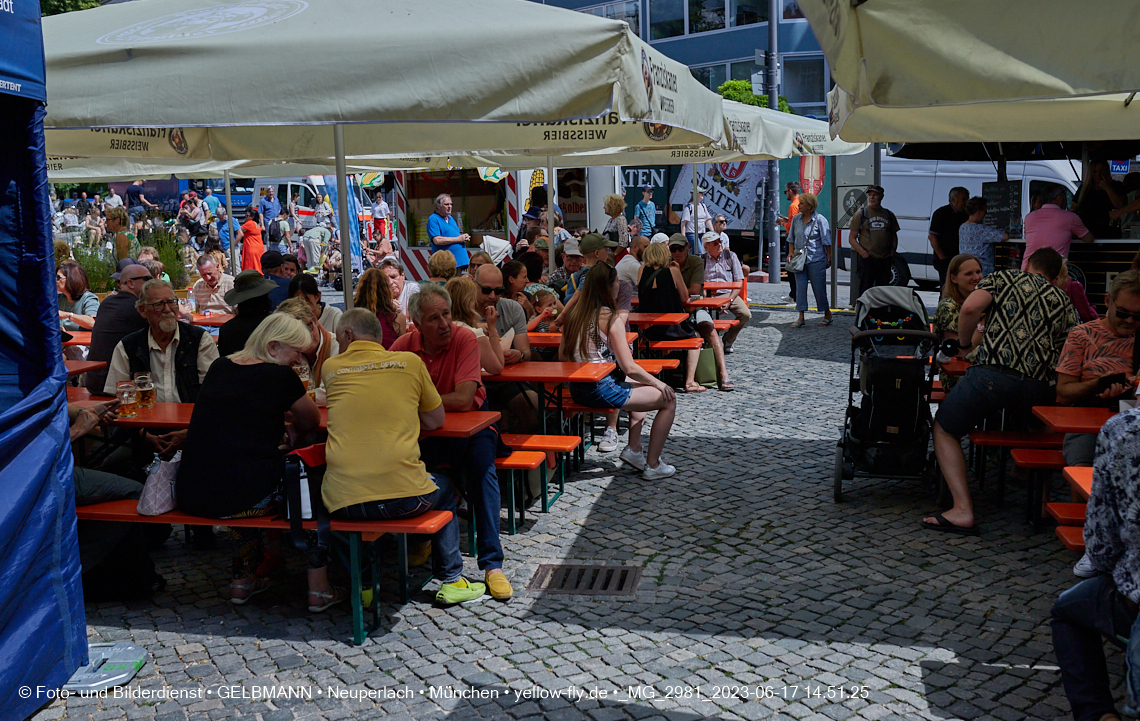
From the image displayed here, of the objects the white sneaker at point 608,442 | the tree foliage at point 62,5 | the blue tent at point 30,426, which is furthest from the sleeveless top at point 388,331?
the tree foliage at point 62,5

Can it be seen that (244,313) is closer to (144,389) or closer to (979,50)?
(144,389)

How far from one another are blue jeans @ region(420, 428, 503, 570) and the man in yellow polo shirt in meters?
0.47

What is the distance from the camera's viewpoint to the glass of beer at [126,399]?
208 inches

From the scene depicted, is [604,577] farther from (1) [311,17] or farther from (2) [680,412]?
(2) [680,412]

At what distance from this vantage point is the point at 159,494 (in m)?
4.59

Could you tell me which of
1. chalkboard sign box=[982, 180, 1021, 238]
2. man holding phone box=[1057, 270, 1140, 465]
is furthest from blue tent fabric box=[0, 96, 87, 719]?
chalkboard sign box=[982, 180, 1021, 238]

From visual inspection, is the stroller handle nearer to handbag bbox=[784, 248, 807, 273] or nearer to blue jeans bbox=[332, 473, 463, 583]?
blue jeans bbox=[332, 473, 463, 583]

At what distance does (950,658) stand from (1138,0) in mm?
2544

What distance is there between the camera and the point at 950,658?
13.2 feet

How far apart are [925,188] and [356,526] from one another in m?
15.0

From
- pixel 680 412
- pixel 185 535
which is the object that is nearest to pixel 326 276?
pixel 680 412

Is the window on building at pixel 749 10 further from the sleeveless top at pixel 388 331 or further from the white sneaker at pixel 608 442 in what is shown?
the sleeveless top at pixel 388 331

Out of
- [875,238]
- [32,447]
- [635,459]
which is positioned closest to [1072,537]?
[635,459]

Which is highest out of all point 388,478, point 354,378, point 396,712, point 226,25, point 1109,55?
point 226,25
